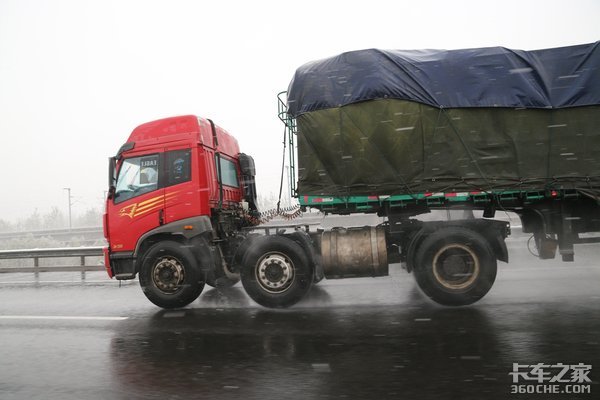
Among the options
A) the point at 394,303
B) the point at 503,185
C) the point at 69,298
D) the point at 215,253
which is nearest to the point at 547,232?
the point at 503,185

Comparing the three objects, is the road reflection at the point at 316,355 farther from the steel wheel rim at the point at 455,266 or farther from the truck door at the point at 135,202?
the truck door at the point at 135,202

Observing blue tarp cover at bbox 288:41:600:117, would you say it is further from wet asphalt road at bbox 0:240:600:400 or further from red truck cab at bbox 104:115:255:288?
wet asphalt road at bbox 0:240:600:400

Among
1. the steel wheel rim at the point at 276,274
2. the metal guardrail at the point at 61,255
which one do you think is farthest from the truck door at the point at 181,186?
the metal guardrail at the point at 61,255

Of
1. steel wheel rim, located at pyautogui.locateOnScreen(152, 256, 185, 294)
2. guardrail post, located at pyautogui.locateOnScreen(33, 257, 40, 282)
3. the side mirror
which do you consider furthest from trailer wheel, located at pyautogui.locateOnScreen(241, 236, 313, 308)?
guardrail post, located at pyautogui.locateOnScreen(33, 257, 40, 282)

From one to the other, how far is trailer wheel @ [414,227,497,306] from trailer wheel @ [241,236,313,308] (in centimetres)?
184

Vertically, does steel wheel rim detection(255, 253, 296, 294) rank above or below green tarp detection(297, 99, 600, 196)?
below

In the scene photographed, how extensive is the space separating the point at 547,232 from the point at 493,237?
2.86 ft

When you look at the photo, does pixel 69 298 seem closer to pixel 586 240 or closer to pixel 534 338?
pixel 534 338

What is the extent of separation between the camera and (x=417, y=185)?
6.29m

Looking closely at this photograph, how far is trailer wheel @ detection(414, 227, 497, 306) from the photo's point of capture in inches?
241

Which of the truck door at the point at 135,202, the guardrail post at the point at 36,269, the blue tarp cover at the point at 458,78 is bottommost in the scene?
the guardrail post at the point at 36,269

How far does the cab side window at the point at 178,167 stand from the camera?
278 inches

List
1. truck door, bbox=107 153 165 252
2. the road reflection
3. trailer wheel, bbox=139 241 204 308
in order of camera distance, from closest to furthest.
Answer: the road reflection, trailer wheel, bbox=139 241 204 308, truck door, bbox=107 153 165 252

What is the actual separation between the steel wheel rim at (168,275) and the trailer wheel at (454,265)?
13.1 feet
